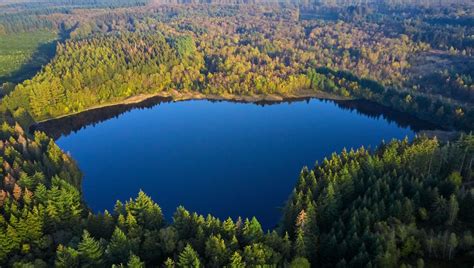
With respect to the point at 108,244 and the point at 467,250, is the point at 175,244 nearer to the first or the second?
the point at 108,244

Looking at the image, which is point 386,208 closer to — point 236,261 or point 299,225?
point 299,225

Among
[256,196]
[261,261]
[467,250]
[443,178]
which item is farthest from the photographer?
[256,196]

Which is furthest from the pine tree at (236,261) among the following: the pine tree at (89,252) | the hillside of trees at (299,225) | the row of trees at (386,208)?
the pine tree at (89,252)

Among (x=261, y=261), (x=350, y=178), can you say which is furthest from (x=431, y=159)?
(x=261, y=261)

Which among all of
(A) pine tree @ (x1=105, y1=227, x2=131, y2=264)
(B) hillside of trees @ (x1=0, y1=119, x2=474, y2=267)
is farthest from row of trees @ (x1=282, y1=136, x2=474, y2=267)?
(A) pine tree @ (x1=105, y1=227, x2=131, y2=264)

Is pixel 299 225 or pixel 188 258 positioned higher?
pixel 188 258

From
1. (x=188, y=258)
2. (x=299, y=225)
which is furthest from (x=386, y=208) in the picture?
(x=188, y=258)

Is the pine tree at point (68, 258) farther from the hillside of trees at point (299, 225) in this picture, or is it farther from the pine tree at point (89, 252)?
the pine tree at point (89, 252)

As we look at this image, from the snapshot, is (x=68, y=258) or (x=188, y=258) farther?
(x=68, y=258)
